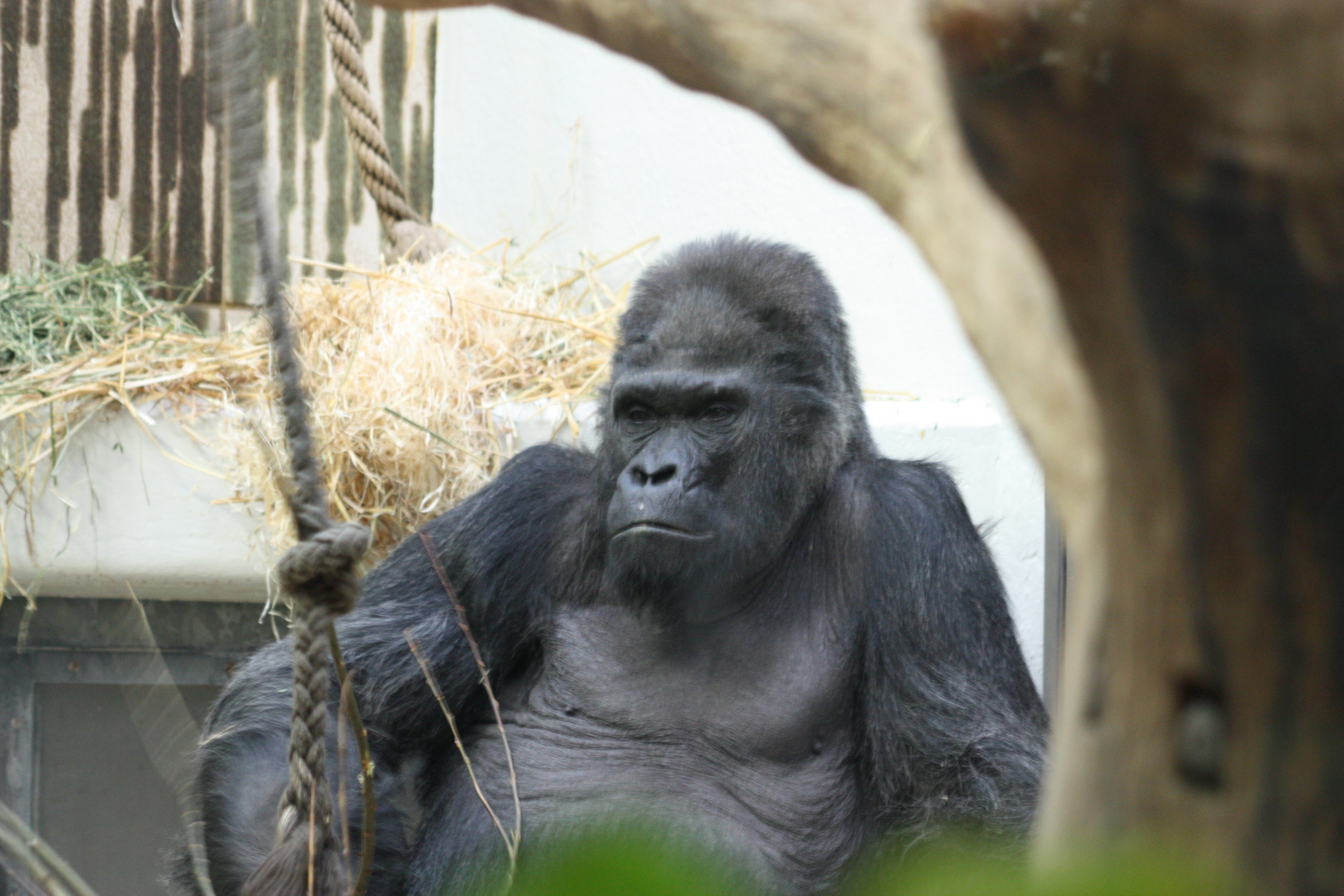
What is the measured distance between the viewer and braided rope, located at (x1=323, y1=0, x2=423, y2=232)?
4.42 m

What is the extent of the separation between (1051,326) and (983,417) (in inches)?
131

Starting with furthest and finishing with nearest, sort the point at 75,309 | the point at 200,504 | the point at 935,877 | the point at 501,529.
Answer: the point at 75,309 → the point at 200,504 → the point at 501,529 → the point at 935,877

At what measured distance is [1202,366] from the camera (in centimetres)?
78

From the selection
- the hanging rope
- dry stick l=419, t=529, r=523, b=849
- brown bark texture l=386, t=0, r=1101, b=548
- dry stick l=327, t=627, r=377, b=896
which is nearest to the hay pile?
the hanging rope

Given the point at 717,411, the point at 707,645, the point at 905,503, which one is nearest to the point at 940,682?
the point at 905,503

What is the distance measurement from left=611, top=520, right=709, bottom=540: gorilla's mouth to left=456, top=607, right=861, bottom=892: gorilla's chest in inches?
14.9

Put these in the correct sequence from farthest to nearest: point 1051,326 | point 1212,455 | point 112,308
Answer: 1. point 112,308
2. point 1051,326
3. point 1212,455

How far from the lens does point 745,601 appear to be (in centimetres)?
306

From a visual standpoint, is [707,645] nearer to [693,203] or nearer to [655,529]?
[655,529]

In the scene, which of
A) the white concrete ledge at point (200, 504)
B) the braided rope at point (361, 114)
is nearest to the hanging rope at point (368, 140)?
the braided rope at point (361, 114)

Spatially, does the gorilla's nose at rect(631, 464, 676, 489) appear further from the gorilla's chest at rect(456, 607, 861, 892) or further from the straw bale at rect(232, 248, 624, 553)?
the straw bale at rect(232, 248, 624, 553)

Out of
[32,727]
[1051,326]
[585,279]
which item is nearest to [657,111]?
[585,279]

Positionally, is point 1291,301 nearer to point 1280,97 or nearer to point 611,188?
point 1280,97

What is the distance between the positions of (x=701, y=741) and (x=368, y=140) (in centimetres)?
284
